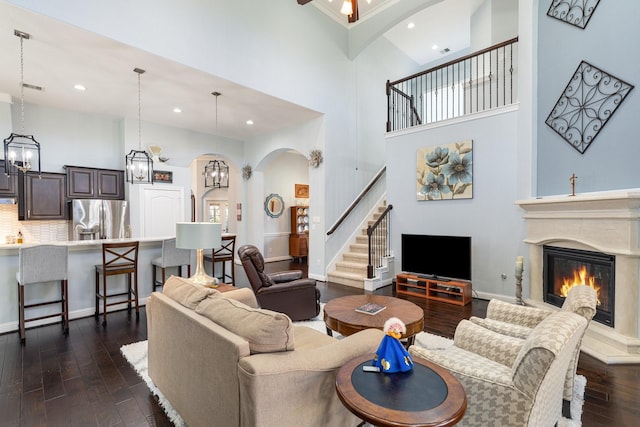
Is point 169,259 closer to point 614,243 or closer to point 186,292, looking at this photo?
point 186,292

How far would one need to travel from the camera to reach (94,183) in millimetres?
6188

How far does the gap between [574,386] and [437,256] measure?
2.85 metres

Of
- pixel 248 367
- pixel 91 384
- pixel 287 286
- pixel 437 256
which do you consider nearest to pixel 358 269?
pixel 437 256

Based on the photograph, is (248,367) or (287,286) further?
(287,286)

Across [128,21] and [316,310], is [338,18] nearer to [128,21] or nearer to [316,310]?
[128,21]

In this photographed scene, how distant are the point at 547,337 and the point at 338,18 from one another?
736 cm

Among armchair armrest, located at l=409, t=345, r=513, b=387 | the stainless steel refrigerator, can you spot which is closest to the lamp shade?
armchair armrest, located at l=409, t=345, r=513, b=387

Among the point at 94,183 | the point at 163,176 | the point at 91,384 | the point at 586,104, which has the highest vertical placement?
the point at 586,104

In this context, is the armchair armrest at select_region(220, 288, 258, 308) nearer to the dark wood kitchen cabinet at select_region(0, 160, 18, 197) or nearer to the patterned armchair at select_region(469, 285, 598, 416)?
the patterned armchair at select_region(469, 285, 598, 416)

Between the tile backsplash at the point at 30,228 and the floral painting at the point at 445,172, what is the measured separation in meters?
7.06

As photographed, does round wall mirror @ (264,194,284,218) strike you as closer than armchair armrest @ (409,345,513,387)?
No

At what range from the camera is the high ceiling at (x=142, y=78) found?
3.77m

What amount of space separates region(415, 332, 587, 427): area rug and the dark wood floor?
0.15ft

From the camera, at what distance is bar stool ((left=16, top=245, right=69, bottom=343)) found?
11.8 feet
